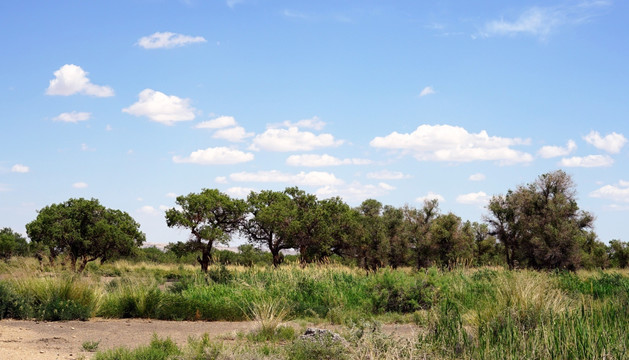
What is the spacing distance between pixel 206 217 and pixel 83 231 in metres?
7.02

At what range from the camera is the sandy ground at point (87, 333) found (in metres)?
8.74

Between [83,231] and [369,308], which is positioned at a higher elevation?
[83,231]

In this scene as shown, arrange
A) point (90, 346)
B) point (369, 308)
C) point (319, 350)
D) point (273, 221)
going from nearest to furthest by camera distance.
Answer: point (319, 350) < point (90, 346) < point (369, 308) < point (273, 221)

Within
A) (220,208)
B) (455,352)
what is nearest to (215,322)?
(455,352)

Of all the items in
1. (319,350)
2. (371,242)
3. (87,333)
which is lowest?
(87,333)

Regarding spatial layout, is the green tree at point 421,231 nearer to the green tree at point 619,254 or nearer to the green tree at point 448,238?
the green tree at point 448,238

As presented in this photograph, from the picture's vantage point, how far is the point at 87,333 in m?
10.7

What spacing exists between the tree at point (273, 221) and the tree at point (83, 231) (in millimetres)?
7657

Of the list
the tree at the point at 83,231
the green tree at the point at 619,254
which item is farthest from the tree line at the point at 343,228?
the green tree at the point at 619,254

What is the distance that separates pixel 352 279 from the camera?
17562mm

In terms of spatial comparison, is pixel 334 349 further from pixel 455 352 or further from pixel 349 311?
pixel 349 311

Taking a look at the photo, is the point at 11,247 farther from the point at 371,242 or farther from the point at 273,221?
the point at 371,242

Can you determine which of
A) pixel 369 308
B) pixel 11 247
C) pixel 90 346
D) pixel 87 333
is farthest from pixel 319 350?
pixel 11 247

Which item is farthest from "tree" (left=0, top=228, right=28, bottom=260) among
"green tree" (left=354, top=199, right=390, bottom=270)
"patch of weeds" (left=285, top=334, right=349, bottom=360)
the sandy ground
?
"patch of weeds" (left=285, top=334, right=349, bottom=360)
